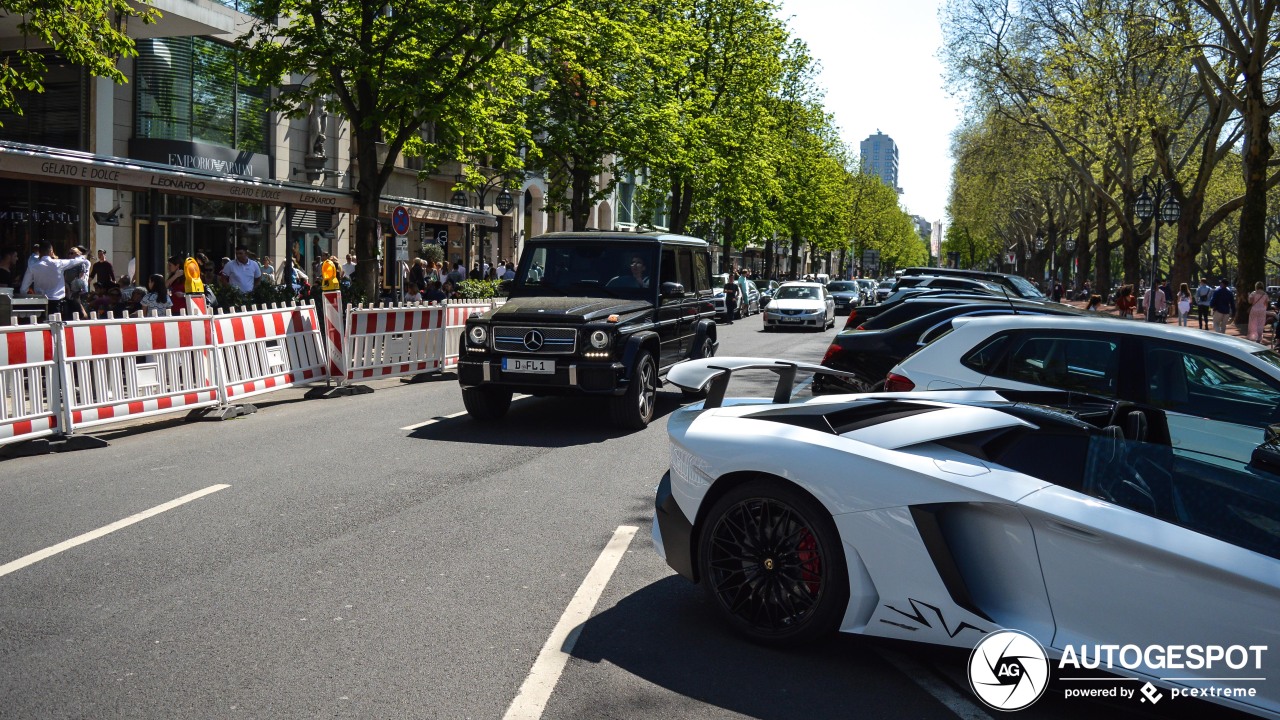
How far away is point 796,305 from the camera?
32625mm

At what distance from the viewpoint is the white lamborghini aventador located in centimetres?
332

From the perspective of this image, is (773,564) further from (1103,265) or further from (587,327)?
(1103,265)

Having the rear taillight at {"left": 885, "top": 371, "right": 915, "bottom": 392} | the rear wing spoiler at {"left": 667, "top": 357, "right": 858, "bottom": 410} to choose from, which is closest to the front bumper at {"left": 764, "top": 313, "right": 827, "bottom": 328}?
the rear taillight at {"left": 885, "top": 371, "right": 915, "bottom": 392}

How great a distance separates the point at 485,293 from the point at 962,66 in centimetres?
2111

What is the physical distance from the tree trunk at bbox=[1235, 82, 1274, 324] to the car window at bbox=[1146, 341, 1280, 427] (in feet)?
73.1

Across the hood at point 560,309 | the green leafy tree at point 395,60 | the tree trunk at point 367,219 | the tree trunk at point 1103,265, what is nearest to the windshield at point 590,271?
the hood at point 560,309

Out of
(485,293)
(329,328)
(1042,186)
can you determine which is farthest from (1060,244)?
(329,328)

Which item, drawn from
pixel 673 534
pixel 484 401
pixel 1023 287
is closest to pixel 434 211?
pixel 1023 287

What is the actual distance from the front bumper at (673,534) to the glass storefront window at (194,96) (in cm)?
2328

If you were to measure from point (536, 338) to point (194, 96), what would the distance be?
19.7 m

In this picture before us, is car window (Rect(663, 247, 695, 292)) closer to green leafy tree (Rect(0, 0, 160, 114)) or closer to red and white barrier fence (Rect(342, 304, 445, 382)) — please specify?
red and white barrier fence (Rect(342, 304, 445, 382))

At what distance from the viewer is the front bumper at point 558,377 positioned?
407 inches

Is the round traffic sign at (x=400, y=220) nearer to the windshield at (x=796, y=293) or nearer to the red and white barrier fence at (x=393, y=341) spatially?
the red and white barrier fence at (x=393, y=341)

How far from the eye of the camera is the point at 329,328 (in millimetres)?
13852
